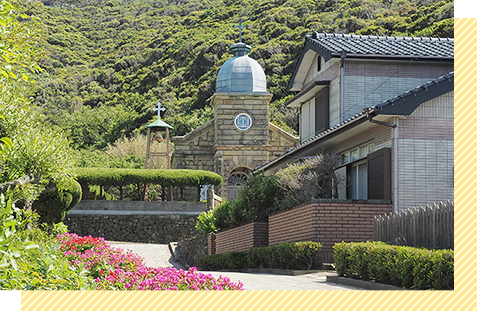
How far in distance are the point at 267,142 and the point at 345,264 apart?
26.4m

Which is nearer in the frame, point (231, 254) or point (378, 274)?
point (378, 274)

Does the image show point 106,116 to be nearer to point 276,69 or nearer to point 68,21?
point 276,69

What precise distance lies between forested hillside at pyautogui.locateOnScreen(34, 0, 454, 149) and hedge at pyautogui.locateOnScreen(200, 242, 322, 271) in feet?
88.4

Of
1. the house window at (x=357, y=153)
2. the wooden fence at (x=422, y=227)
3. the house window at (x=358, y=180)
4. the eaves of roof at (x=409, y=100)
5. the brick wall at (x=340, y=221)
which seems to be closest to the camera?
the wooden fence at (x=422, y=227)

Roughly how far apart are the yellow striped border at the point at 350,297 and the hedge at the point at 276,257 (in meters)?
7.55

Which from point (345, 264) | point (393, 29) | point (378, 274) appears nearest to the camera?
point (378, 274)

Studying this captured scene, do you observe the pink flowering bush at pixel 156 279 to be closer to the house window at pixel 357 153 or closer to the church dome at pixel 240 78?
the house window at pixel 357 153

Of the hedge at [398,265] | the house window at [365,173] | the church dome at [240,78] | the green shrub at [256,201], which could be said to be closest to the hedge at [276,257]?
the green shrub at [256,201]

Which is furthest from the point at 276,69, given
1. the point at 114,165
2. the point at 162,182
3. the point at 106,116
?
the point at 162,182

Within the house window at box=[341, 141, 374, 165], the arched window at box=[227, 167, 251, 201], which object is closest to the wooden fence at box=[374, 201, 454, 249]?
the house window at box=[341, 141, 374, 165]

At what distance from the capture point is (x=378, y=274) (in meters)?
12.3

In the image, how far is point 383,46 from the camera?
22453 mm

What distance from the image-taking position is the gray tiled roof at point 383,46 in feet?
70.5

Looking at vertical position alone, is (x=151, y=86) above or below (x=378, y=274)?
above
